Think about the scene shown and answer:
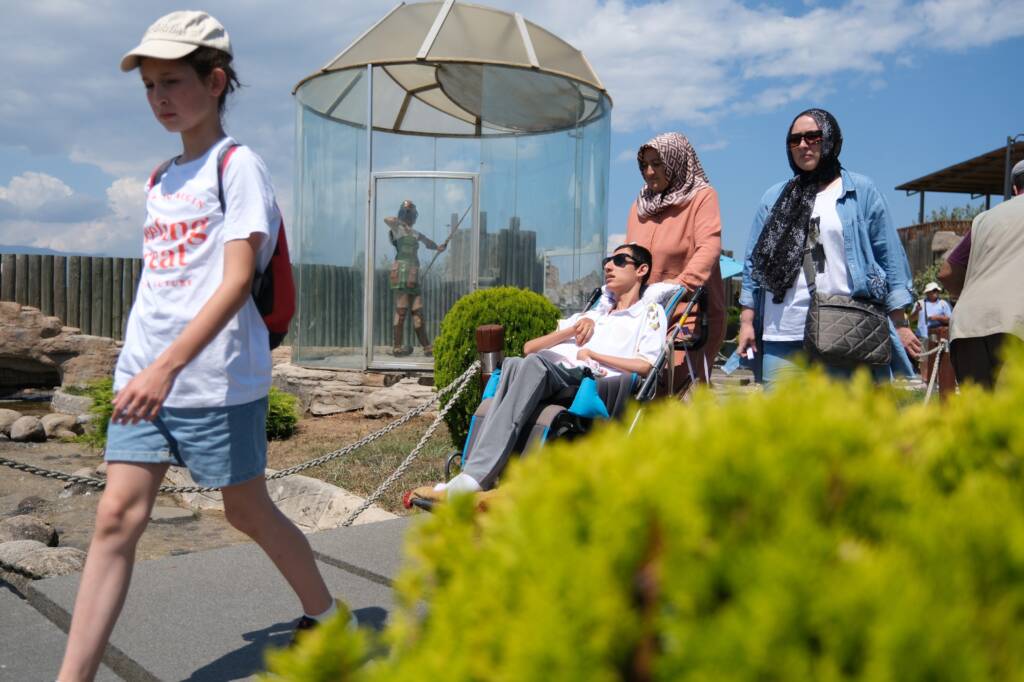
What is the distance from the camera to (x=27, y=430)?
1029 cm

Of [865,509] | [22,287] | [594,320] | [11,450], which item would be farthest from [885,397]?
[22,287]

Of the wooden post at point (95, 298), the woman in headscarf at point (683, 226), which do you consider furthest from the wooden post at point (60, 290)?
the woman in headscarf at point (683, 226)

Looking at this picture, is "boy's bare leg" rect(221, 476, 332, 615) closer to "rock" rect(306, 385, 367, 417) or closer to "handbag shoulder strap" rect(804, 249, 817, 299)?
"handbag shoulder strap" rect(804, 249, 817, 299)

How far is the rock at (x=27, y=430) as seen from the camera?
33.6 feet

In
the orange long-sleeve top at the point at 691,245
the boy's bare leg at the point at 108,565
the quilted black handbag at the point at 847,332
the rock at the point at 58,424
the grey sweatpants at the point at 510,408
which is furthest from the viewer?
the rock at the point at 58,424

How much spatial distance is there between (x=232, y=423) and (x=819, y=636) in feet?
6.63

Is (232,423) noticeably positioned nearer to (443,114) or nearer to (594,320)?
(594,320)

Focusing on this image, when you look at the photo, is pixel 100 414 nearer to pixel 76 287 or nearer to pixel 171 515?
pixel 171 515

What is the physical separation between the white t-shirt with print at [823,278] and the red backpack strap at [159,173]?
263 cm

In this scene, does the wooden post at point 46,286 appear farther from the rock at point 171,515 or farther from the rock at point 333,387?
the rock at point 171,515

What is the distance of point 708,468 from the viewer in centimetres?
92

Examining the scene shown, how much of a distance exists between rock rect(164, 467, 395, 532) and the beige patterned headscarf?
8.25ft

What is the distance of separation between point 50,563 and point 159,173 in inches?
85.9

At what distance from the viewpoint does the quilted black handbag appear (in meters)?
3.83
